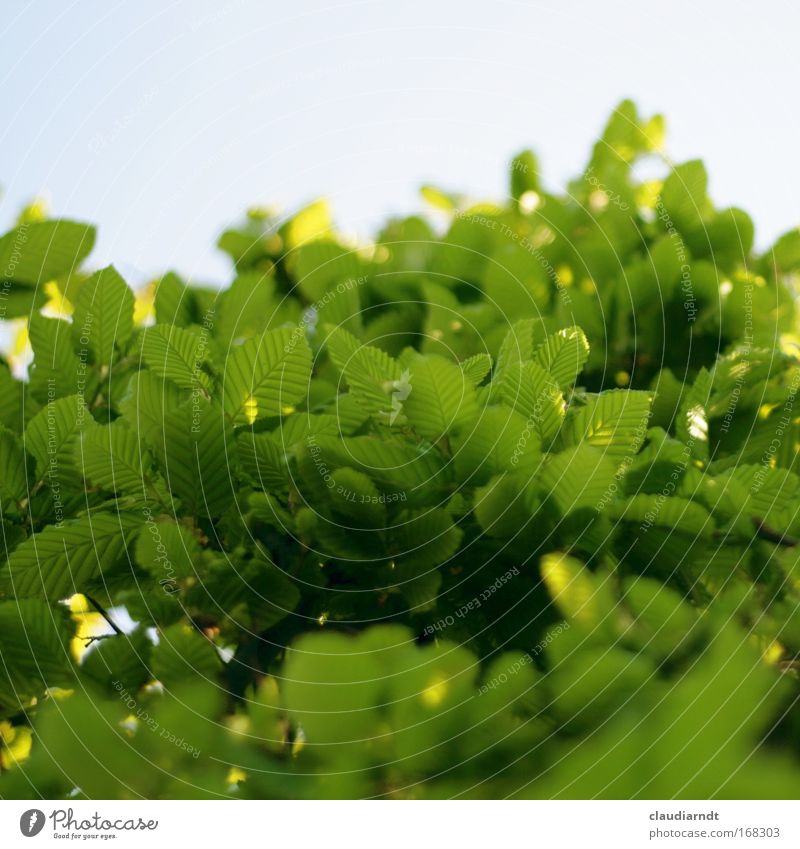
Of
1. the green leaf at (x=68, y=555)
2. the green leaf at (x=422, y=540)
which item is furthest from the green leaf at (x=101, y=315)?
the green leaf at (x=422, y=540)

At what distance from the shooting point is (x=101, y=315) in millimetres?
1534

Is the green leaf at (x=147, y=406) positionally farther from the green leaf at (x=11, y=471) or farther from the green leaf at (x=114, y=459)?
the green leaf at (x=11, y=471)

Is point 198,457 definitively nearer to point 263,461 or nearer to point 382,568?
point 263,461

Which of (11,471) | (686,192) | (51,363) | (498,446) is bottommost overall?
(498,446)

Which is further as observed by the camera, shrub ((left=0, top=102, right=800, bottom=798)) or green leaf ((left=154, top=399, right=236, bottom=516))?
green leaf ((left=154, top=399, right=236, bottom=516))

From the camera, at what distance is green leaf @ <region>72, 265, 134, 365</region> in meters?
1.53

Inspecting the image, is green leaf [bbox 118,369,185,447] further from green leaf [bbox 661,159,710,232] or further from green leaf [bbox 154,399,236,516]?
green leaf [bbox 661,159,710,232]

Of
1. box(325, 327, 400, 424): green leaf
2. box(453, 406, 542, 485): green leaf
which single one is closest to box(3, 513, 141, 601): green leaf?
box(325, 327, 400, 424): green leaf

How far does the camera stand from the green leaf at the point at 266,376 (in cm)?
123

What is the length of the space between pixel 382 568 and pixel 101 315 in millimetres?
740

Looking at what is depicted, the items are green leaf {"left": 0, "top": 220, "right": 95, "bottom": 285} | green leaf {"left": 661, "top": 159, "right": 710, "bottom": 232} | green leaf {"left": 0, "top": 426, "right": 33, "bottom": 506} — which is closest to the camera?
green leaf {"left": 0, "top": 426, "right": 33, "bottom": 506}

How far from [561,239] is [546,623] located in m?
1.08

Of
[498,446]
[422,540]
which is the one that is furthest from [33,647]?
[498,446]
